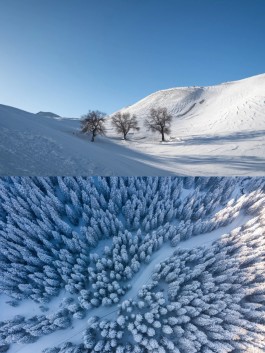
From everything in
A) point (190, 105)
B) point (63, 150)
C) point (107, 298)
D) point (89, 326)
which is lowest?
point (89, 326)

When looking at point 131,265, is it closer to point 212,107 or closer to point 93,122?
point 93,122

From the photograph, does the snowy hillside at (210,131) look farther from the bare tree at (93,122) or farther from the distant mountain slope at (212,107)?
the bare tree at (93,122)

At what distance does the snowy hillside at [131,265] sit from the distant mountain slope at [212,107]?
51.4ft

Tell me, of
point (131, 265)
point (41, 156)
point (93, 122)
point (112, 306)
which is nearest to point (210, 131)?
point (93, 122)

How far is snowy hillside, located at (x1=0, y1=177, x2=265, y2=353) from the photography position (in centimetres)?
567

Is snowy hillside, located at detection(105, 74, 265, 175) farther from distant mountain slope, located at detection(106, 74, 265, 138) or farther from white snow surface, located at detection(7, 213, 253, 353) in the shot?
white snow surface, located at detection(7, 213, 253, 353)

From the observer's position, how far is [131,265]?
261 inches

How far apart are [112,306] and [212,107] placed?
118 feet

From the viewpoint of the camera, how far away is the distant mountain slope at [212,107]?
2499cm

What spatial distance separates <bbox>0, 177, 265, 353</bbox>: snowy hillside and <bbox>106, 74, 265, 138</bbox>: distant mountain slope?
15.7 metres

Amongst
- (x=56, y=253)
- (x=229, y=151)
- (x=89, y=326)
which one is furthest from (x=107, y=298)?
(x=229, y=151)

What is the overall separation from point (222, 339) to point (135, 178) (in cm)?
431

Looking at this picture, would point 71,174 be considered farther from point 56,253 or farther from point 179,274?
point 179,274

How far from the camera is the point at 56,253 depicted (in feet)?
22.2
